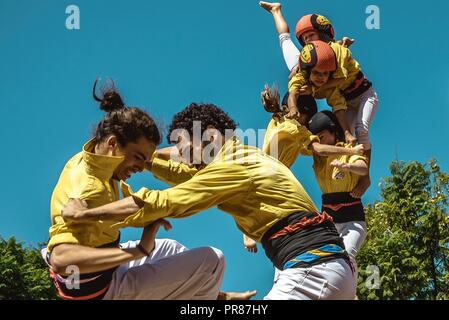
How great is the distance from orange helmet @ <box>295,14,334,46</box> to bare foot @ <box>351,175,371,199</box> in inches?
75.0

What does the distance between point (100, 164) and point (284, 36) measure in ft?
15.0

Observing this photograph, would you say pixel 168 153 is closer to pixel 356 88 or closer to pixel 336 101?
pixel 336 101

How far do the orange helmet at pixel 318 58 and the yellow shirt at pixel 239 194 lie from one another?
290cm

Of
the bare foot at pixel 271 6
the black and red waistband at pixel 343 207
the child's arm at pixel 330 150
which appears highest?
the bare foot at pixel 271 6

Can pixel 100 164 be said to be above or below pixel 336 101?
below

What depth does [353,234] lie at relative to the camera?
7.16 m

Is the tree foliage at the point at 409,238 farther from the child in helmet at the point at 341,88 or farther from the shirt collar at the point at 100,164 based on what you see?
the shirt collar at the point at 100,164

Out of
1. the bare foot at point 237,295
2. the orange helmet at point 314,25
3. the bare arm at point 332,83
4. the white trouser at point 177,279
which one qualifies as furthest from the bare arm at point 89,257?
the orange helmet at point 314,25

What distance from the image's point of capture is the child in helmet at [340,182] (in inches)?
282

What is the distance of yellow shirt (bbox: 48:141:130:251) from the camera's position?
186 inches

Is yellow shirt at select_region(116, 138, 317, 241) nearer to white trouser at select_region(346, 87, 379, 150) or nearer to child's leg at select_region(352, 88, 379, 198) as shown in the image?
child's leg at select_region(352, 88, 379, 198)

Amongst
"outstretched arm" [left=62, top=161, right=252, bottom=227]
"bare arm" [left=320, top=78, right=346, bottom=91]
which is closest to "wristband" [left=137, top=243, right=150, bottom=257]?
"outstretched arm" [left=62, top=161, right=252, bottom=227]

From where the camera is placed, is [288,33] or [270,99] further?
[288,33]

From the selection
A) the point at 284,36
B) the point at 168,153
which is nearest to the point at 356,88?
the point at 284,36
